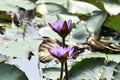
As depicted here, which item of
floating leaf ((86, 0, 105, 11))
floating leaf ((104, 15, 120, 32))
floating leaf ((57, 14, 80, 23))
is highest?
floating leaf ((86, 0, 105, 11))

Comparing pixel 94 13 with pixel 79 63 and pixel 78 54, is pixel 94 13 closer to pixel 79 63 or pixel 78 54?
pixel 78 54

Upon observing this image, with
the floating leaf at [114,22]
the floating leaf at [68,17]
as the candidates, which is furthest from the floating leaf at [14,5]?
the floating leaf at [114,22]

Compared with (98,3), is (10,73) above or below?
below

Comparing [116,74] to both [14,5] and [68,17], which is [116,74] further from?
[14,5]

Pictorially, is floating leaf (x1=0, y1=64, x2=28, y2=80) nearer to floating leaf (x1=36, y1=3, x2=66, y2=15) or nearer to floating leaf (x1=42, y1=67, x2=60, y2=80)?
floating leaf (x1=42, y1=67, x2=60, y2=80)

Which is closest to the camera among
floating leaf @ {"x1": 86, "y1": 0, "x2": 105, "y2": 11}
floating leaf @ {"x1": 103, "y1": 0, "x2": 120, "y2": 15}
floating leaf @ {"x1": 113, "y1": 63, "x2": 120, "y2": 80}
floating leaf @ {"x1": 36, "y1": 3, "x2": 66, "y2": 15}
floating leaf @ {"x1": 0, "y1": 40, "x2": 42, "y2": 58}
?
floating leaf @ {"x1": 113, "y1": 63, "x2": 120, "y2": 80}

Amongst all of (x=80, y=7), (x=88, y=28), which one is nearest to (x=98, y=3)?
(x=80, y=7)

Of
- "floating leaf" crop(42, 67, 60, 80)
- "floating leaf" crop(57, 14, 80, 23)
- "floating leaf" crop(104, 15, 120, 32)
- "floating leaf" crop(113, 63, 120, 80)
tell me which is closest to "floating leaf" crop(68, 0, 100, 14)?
"floating leaf" crop(57, 14, 80, 23)

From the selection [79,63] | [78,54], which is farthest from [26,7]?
[79,63]
